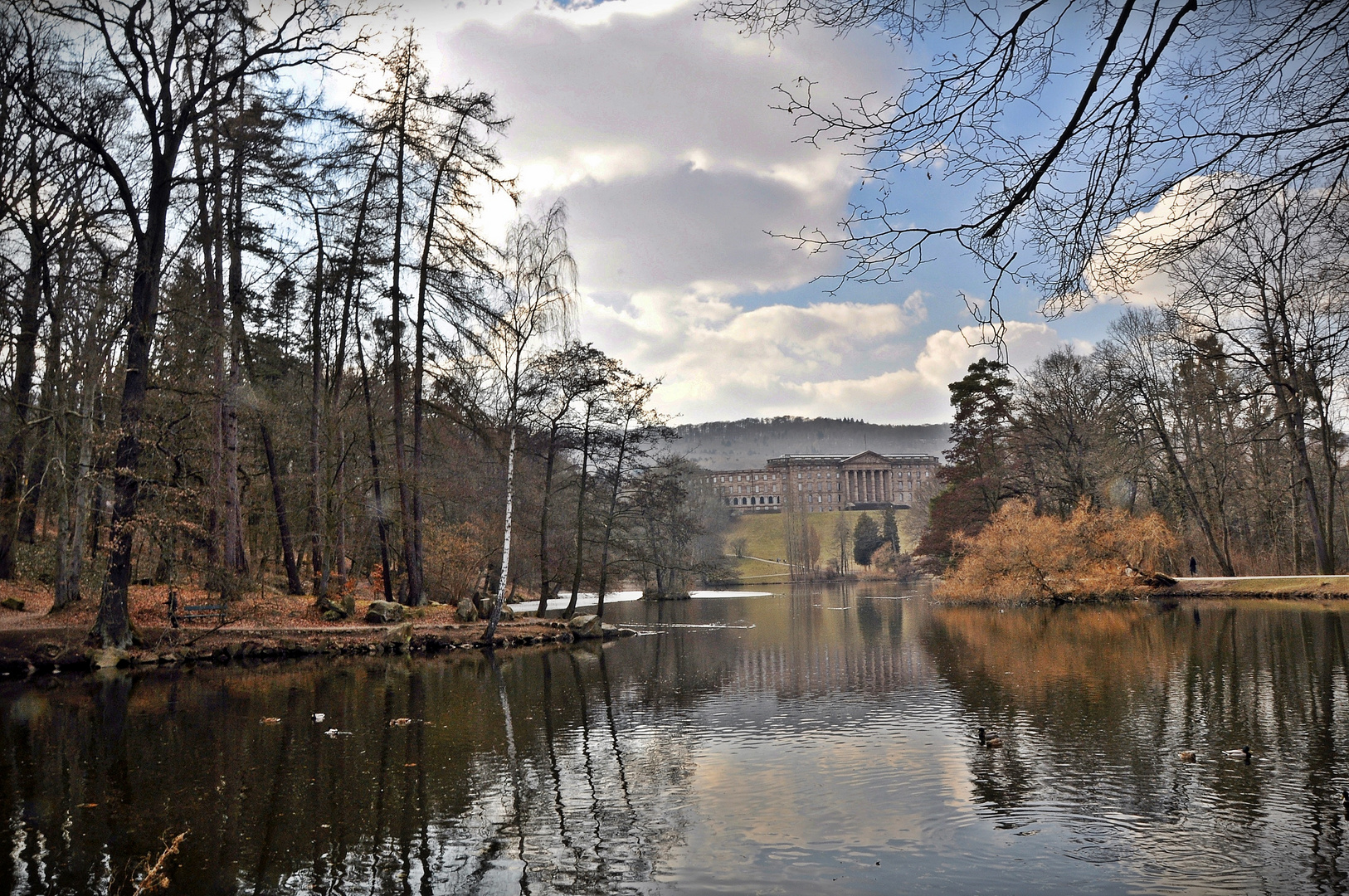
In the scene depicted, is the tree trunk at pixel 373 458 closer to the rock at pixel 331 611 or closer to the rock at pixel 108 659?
the rock at pixel 331 611

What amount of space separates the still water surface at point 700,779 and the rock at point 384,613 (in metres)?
5.18

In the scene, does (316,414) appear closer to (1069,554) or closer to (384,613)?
(384,613)

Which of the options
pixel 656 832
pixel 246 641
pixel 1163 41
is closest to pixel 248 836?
pixel 656 832

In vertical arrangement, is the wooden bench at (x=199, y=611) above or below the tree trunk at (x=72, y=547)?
below

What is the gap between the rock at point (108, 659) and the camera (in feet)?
51.6

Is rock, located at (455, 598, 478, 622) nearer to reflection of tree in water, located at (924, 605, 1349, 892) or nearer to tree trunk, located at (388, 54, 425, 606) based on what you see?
tree trunk, located at (388, 54, 425, 606)

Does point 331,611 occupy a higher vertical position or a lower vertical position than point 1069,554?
lower

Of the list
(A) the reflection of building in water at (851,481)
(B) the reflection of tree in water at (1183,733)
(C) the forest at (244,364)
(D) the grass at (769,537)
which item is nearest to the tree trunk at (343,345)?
(C) the forest at (244,364)

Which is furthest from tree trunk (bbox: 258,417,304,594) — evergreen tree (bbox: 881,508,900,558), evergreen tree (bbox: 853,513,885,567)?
evergreen tree (bbox: 853,513,885,567)

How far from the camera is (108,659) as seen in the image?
624 inches

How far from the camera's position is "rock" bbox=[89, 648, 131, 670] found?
1572cm

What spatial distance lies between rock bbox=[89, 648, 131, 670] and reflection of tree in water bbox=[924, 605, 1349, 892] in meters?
14.7

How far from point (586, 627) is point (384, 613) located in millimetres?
6192

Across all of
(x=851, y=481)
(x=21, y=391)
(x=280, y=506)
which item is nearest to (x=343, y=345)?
(x=280, y=506)
